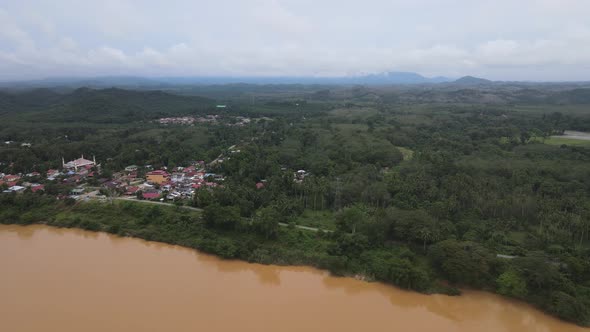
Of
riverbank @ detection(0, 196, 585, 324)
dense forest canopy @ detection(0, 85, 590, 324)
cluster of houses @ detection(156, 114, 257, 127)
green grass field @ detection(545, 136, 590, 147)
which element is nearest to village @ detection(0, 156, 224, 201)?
dense forest canopy @ detection(0, 85, 590, 324)

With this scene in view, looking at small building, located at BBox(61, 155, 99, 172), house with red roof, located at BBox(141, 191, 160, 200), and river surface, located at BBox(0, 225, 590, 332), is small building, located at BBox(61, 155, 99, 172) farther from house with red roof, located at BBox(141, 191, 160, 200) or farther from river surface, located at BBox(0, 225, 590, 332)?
river surface, located at BBox(0, 225, 590, 332)

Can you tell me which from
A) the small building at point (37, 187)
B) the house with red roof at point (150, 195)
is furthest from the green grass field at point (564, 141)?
the small building at point (37, 187)

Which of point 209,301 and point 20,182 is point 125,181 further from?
point 209,301

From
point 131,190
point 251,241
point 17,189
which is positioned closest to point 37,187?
point 17,189

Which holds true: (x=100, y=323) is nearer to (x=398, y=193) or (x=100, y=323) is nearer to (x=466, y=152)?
(x=398, y=193)

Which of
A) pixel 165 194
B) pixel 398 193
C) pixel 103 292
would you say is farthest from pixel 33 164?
pixel 398 193
